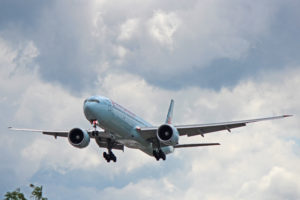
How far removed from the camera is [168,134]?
50.8m

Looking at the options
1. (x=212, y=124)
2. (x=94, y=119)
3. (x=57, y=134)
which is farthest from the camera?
(x=57, y=134)

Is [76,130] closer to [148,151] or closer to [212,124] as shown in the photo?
[148,151]

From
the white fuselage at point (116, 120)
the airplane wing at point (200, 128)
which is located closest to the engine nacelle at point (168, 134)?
the airplane wing at point (200, 128)

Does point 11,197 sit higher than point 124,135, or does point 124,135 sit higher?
point 124,135

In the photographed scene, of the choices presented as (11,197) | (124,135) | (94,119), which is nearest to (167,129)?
(124,135)

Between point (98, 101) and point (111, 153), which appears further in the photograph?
point (111, 153)

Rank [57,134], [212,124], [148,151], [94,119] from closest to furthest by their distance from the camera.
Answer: [94,119] < [212,124] < [148,151] < [57,134]

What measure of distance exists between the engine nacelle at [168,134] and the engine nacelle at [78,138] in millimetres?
7189

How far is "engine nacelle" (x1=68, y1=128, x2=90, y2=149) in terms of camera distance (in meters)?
53.2

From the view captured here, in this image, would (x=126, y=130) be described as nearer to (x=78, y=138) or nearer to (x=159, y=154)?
(x=78, y=138)

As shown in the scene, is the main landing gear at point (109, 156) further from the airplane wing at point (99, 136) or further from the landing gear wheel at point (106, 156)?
the airplane wing at point (99, 136)

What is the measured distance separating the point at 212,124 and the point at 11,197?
21195mm

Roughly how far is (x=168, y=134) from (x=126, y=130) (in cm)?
381

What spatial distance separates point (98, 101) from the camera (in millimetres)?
48094
